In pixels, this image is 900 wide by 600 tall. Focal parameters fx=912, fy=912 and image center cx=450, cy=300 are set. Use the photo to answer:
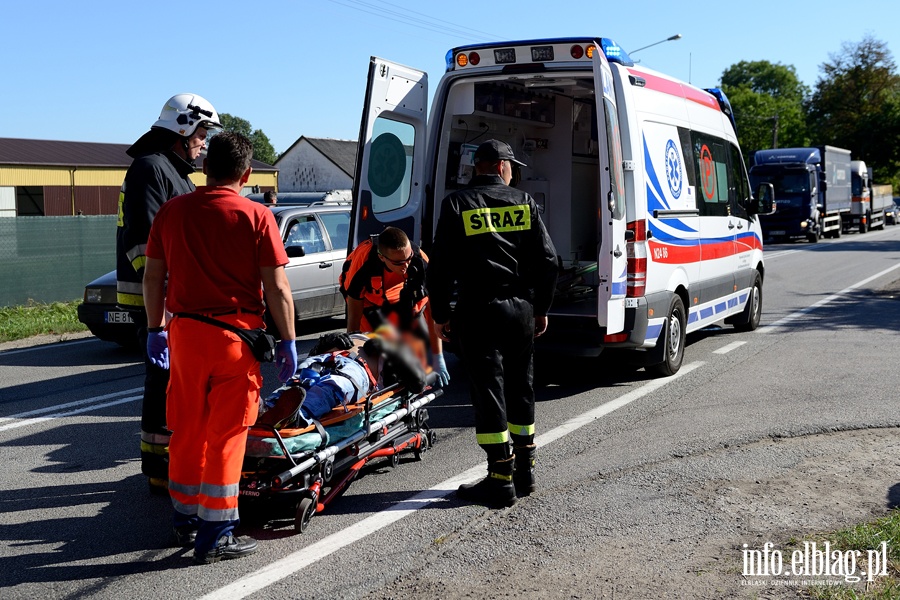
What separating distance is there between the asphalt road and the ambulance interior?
109 cm

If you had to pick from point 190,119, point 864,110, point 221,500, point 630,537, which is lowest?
point 630,537

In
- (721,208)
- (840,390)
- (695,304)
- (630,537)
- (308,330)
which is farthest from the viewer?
(308,330)

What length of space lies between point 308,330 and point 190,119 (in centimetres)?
741

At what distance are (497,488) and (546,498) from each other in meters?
0.32

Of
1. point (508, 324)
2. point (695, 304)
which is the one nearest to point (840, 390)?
point (695, 304)

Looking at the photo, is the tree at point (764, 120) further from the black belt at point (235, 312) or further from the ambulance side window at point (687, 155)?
the black belt at point (235, 312)

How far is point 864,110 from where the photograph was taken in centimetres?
6338

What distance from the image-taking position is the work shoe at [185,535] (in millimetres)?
4492

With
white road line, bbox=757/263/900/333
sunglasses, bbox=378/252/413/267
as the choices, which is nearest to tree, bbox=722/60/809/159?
white road line, bbox=757/263/900/333

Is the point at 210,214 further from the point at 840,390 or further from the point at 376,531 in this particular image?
the point at 840,390

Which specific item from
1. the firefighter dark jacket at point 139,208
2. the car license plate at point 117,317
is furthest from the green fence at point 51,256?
the firefighter dark jacket at point 139,208

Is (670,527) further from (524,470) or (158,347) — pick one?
(158,347)

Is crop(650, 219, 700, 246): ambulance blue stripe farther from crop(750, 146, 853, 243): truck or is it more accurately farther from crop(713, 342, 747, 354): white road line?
crop(750, 146, 853, 243): truck

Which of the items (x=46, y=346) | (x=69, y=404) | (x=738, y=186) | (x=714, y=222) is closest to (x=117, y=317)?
(x=46, y=346)
